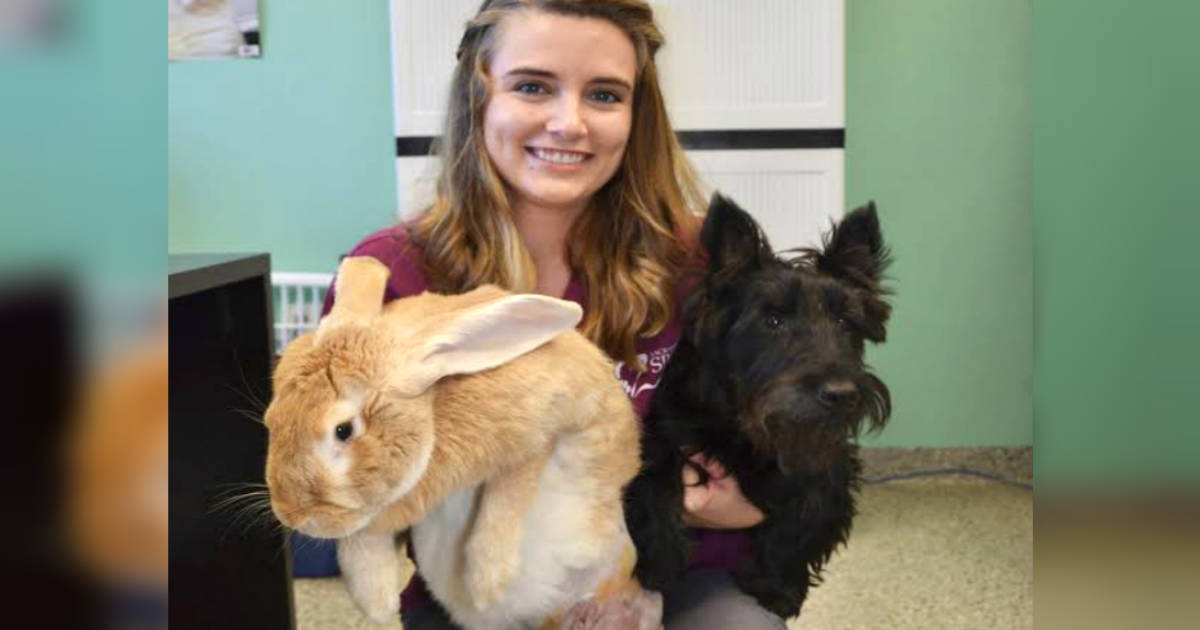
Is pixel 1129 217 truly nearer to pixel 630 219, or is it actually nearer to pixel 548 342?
pixel 548 342

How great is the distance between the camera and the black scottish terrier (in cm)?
96

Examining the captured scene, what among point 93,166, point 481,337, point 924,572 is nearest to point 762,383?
point 481,337

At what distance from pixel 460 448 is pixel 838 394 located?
36cm

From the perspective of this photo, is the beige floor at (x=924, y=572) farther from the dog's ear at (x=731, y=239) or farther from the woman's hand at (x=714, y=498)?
the dog's ear at (x=731, y=239)

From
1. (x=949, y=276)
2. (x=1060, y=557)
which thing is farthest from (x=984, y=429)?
(x=1060, y=557)

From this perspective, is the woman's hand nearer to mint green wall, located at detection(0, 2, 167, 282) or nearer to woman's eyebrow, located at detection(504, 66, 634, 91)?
woman's eyebrow, located at detection(504, 66, 634, 91)

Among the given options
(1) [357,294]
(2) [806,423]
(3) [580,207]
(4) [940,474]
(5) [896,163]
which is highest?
(5) [896,163]

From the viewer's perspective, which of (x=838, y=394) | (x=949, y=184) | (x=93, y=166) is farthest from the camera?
(x=949, y=184)

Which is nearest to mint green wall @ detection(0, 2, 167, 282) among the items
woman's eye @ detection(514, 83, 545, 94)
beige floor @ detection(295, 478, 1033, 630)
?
woman's eye @ detection(514, 83, 545, 94)

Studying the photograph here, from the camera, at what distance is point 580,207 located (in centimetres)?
126

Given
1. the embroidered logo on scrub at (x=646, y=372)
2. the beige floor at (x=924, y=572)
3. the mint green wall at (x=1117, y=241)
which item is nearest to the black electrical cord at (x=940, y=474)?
the beige floor at (x=924, y=572)

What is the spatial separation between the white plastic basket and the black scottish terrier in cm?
193

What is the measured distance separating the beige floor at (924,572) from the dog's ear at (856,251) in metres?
1.21

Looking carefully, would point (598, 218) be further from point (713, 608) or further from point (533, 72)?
point (713, 608)
